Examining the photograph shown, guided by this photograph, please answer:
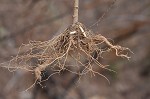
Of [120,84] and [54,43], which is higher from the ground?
[120,84]

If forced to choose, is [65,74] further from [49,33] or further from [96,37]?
[96,37]

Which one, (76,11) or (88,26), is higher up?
(88,26)

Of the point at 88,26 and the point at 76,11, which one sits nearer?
the point at 76,11

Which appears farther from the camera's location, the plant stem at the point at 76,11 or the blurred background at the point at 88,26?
the blurred background at the point at 88,26

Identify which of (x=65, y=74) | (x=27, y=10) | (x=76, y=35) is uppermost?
(x=65, y=74)

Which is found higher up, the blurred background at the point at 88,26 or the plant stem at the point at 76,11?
the blurred background at the point at 88,26

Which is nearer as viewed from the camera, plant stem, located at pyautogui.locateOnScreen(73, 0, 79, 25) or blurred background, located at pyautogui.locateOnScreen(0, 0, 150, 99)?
plant stem, located at pyautogui.locateOnScreen(73, 0, 79, 25)

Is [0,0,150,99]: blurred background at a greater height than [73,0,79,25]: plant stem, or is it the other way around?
Answer: [0,0,150,99]: blurred background

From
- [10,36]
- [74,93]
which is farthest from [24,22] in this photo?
[74,93]
